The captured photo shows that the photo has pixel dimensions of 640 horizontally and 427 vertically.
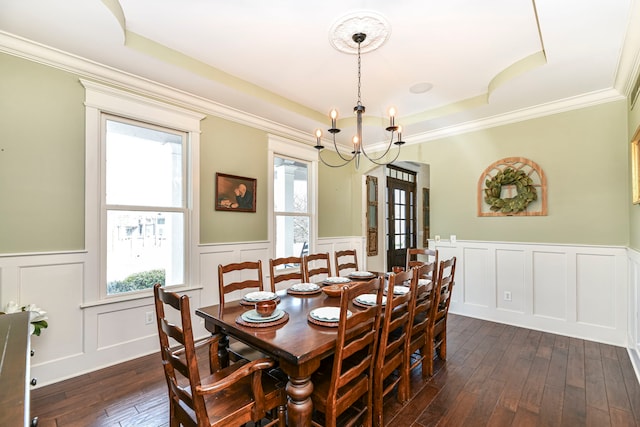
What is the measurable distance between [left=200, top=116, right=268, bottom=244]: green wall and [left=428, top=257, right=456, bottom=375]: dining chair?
88.6 inches

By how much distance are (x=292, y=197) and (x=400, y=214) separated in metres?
2.95

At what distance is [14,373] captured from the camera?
0.95 m

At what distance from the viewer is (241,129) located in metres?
3.61

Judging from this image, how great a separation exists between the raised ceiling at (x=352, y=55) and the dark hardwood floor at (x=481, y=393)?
259 cm

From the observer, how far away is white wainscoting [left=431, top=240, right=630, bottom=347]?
3.01 metres

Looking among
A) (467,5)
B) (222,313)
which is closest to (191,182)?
(222,313)

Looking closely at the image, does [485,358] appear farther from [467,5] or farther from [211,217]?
[211,217]

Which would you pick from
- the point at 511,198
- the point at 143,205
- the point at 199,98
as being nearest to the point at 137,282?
the point at 143,205

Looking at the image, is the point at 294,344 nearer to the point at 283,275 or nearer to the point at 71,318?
the point at 283,275

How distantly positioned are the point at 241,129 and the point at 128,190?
1448mm

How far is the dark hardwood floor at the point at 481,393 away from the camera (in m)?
1.90

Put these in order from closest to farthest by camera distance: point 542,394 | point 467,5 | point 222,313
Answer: point 222,313, point 467,5, point 542,394

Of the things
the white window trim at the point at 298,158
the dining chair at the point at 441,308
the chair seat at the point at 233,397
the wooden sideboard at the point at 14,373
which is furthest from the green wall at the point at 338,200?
the wooden sideboard at the point at 14,373

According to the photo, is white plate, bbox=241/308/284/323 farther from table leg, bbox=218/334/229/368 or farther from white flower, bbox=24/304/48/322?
white flower, bbox=24/304/48/322
